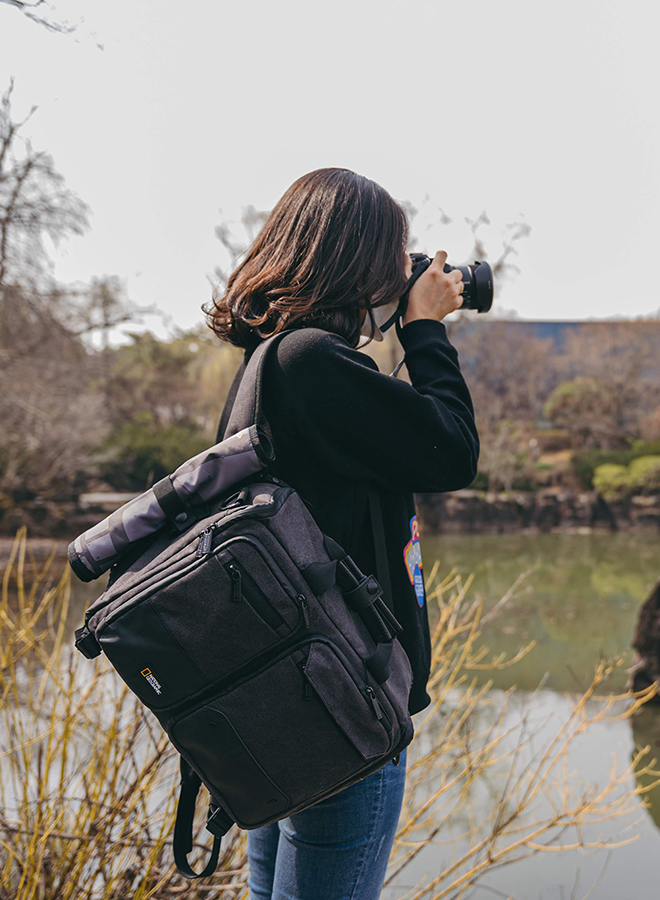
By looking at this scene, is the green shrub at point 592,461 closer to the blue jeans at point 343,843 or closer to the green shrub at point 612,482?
the green shrub at point 612,482

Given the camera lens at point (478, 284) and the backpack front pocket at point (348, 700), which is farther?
the camera lens at point (478, 284)

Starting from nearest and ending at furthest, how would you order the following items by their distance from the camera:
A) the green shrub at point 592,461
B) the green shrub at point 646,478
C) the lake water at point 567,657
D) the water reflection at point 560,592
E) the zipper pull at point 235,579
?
1. the zipper pull at point 235,579
2. the lake water at point 567,657
3. the water reflection at point 560,592
4. the green shrub at point 646,478
5. the green shrub at point 592,461

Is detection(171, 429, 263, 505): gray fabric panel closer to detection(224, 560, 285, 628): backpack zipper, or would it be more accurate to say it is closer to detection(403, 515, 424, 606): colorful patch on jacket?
detection(224, 560, 285, 628): backpack zipper

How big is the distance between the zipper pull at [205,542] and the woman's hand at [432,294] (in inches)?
14.0

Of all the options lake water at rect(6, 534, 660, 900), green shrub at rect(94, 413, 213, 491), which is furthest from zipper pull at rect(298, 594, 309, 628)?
green shrub at rect(94, 413, 213, 491)

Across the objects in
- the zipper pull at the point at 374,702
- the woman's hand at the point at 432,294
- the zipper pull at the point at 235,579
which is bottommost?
the zipper pull at the point at 374,702

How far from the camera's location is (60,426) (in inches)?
446

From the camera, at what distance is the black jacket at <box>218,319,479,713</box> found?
81cm

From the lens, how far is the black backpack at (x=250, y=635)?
2.50 ft

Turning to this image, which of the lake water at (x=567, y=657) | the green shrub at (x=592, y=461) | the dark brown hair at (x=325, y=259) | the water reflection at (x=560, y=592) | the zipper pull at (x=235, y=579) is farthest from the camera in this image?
the green shrub at (x=592, y=461)

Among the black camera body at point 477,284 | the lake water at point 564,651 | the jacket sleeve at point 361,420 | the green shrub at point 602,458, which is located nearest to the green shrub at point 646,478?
the green shrub at point 602,458

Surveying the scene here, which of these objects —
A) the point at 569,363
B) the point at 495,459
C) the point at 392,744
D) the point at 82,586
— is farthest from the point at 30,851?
the point at 569,363

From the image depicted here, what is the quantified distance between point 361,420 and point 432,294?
0.76ft

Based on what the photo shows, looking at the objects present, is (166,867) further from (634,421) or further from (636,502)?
(634,421)
